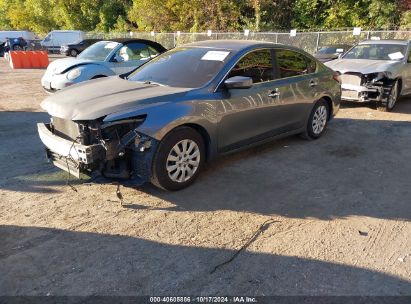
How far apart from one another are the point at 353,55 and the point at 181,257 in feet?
29.4

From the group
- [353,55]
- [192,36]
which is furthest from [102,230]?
[192,36]

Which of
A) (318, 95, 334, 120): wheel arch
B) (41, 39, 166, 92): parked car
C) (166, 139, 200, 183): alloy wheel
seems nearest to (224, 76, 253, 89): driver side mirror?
(166, 139, 200, 183): alloy wheel

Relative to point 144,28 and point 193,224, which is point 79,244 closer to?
point 193,224

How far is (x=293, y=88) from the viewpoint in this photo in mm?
5922

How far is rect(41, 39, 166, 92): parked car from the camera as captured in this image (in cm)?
908

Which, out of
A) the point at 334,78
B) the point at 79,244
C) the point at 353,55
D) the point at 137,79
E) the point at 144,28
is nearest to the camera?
the point at 79,244

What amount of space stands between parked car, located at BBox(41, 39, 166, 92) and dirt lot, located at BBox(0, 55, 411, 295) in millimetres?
3547

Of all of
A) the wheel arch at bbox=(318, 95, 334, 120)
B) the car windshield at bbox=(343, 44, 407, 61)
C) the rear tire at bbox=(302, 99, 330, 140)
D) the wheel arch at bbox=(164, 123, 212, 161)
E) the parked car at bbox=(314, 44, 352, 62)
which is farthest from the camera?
the parked car at bbox=(314, 44, 352, 62)

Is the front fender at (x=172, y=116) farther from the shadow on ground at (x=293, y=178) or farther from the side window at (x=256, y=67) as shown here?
the shadow on ground at (x=293, y=178)

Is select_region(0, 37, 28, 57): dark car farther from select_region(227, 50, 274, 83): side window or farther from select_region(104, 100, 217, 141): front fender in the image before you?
select_region(104, 100, 217, 141): front fender

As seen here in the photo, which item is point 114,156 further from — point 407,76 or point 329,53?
point 329,53

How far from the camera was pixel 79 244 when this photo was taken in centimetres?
349

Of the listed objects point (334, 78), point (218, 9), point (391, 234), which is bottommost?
point (391, 234)

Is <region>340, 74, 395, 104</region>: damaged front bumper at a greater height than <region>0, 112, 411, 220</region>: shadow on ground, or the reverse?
<region>340, 74, 395, 104</region>: damaged front bumper
